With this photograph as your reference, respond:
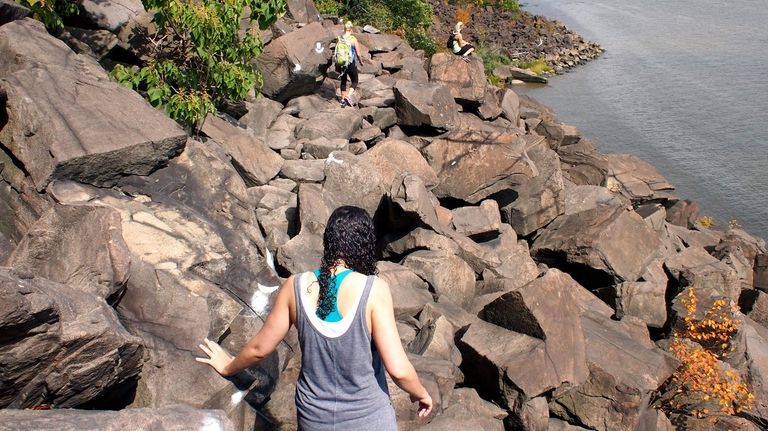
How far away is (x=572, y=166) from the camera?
1545 cm

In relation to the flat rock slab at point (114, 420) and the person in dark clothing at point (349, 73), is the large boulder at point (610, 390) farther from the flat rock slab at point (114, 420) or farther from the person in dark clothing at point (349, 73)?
the person in dark clothing at point (349, 73)

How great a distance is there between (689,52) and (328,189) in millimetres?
27538

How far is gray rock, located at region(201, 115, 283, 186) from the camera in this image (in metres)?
9.08

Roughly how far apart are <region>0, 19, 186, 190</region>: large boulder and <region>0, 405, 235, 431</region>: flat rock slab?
307cm

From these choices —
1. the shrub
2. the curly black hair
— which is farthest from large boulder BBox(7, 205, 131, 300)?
the shrub

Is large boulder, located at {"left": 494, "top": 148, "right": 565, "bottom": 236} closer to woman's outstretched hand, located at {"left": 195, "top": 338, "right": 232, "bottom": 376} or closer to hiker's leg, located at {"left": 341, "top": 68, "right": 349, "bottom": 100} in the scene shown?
hiker's leg, located at {"left": 341, "top": 68, "right": 349, "bottom": 100}

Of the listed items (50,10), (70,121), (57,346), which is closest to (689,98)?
(50,10)

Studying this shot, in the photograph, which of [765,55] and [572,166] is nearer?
[572,166]

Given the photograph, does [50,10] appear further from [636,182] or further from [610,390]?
[636,182]

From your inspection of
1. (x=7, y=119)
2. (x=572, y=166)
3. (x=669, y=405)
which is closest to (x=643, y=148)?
(x=572, y=166)

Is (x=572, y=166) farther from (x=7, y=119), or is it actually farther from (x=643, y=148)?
(x=7, y=119)

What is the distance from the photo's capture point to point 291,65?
12.5 metres

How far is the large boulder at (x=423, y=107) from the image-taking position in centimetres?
1219

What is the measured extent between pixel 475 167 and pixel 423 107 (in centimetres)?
186
